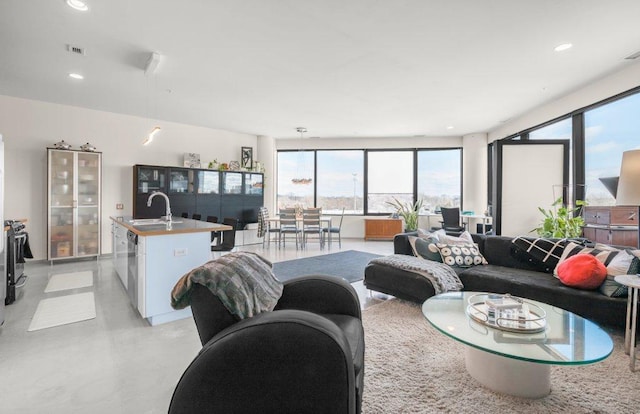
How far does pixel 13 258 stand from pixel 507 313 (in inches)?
186

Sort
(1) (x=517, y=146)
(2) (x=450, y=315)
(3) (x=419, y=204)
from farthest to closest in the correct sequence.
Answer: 1. (3) (x=419, y=204)
2. (1) (x=517, y=146)
3. (2) (x=450, y=315)

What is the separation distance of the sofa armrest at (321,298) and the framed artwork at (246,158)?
6207 mm

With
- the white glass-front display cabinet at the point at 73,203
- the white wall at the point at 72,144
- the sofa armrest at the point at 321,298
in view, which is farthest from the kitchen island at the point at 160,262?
the white wall at the point at 72,144

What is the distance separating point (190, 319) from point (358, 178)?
254 inches

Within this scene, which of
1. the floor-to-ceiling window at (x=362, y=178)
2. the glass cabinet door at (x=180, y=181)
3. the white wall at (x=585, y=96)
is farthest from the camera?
the floor-to-ceiling window at (x=362, y=178)

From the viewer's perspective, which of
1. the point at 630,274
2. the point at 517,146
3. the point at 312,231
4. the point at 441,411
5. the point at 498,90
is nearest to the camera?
the point at 441,411

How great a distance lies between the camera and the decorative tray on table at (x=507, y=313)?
1762 mm

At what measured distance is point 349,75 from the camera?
13.4 feet

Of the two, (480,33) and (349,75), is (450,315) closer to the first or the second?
(480,33)

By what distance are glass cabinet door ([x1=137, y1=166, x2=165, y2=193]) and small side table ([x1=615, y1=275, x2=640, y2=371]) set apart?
263 inches

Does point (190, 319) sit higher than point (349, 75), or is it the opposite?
point (349, 75)

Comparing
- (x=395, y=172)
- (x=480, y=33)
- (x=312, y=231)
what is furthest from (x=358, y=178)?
(x=480, y=33)

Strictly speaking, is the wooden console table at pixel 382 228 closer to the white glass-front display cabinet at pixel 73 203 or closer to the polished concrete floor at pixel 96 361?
the polished concrete floor at pixel 96 361

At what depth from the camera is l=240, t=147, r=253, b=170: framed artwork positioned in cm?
758
